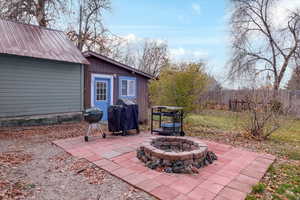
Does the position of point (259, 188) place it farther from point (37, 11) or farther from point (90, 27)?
point (90, 27)

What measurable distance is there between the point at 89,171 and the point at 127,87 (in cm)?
563

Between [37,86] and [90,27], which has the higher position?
[90,27]

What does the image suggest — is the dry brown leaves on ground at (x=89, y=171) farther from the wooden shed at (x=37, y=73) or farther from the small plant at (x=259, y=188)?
the wooden shed at (x=37, y=73)

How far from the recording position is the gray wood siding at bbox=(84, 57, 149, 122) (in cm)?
725

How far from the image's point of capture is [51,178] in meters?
2.65

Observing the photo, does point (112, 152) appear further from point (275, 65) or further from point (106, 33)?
point (275, 65)

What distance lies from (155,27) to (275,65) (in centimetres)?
1006

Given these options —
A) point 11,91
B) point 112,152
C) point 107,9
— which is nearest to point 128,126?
point 112,152

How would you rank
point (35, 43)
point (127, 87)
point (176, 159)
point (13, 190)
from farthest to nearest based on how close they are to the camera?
point (127, 87) → point (35, 43) → point (176, 159) → point (13, 190)

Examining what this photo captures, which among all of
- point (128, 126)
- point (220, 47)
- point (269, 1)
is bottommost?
point (128, 126)

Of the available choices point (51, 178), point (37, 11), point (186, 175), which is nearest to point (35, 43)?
point (51, 178)

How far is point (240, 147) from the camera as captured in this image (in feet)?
14.7

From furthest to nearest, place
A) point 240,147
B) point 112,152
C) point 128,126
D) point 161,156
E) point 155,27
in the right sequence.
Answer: point 155,27, point 128,126, point 240,147, point 112,152, point 161,156

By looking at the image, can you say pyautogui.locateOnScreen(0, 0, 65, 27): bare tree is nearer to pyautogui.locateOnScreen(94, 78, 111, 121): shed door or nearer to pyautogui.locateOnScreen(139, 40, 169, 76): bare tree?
pyautogui.locateOnScreen(94, 78, 111, 121): shed door
